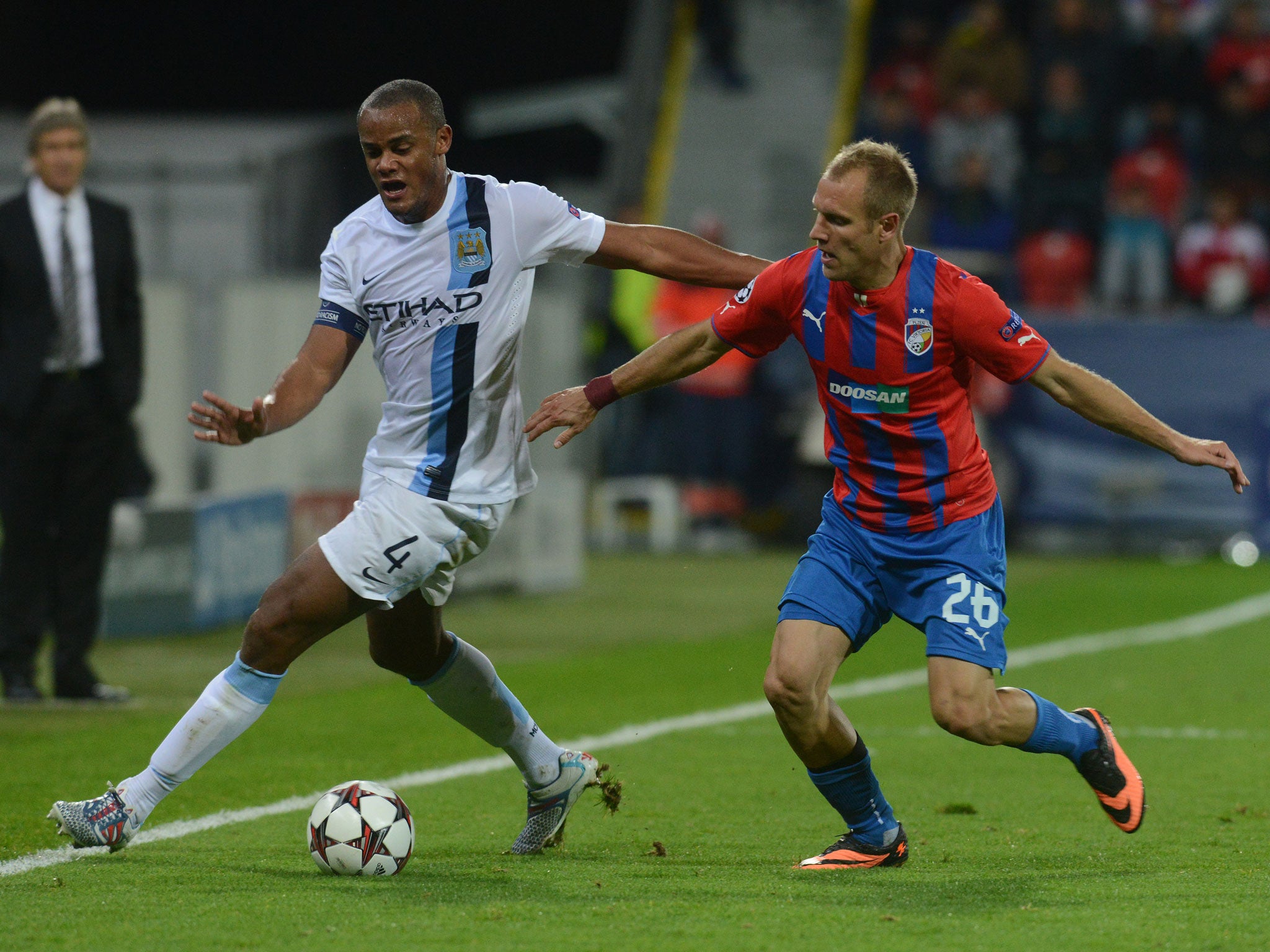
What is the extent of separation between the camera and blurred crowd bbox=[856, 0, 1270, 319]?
722 inches

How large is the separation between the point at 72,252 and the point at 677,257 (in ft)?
13.1

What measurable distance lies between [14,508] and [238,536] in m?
3.01

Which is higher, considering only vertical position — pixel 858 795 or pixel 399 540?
pixel 399 540

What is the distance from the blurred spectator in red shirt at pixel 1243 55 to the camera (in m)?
19.7

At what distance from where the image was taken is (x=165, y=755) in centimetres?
532

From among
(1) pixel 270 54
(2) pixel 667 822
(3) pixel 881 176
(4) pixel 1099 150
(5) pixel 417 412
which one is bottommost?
(2) pixel 667 822

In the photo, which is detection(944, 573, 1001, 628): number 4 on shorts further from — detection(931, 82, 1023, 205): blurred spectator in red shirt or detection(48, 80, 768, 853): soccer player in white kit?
detection(931, 82, 1023, 205): blurred spectator in red shirt

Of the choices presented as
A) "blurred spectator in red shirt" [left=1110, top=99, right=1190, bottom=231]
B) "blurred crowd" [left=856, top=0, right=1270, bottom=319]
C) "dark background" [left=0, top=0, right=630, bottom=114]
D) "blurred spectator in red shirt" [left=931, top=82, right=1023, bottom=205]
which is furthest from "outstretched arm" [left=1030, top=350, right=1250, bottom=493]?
"dark background" [left=0, top=0, right=630, bottom=114]

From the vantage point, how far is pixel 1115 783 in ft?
17.9

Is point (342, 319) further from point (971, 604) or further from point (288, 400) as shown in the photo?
point (971, 604)

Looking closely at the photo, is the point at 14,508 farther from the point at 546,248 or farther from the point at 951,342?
the point at 951,342

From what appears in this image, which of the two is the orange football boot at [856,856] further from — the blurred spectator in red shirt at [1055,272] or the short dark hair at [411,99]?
the blurred spectator in red shirt at [1055,272]

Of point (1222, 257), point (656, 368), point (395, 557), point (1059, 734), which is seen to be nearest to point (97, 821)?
point (395, 557)

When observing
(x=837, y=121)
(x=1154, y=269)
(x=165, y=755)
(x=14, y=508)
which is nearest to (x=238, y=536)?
(x=14, y=508)
